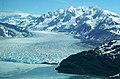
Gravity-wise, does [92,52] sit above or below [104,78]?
above

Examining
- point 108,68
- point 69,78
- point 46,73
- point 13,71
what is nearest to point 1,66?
point 13,71

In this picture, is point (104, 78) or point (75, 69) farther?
point (75, 69)

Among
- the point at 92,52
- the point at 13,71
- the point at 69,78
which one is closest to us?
the point at 69,78

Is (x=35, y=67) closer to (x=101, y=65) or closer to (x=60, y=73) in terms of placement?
(x=60, y=73)

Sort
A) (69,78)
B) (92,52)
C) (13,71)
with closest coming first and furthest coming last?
(69,78), (13,71), (92,52)

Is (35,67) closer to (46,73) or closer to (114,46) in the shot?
(46,73)

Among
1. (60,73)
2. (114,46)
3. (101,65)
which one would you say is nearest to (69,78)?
(60,73)
